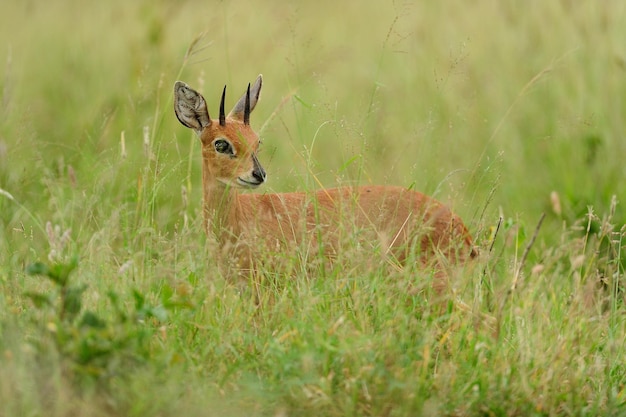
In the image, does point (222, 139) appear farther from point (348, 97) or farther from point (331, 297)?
point (348, 97)

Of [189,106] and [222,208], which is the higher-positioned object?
[189,106]

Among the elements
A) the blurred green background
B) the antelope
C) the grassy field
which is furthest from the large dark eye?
the blurred green background

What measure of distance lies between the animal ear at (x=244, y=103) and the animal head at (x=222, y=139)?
4 centimetres

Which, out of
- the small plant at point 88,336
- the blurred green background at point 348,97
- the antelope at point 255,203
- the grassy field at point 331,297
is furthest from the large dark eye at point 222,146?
the small plant at point 88,336

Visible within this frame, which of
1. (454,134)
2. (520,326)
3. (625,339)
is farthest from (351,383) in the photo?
(454,134)

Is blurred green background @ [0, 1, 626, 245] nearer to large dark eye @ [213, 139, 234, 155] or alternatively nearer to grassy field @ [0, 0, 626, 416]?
grassy field @ [0, 0, 626, 416]

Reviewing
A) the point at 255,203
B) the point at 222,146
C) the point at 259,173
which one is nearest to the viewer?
the point at 259,173

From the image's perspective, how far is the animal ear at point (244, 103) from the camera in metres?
5.09

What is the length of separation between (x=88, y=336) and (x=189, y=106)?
1891 millimetres

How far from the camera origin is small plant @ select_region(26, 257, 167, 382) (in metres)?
3.25

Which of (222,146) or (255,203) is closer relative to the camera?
(222,146)

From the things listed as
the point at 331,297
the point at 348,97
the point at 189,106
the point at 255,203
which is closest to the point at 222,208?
the point at 255,203

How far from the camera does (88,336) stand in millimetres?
3285

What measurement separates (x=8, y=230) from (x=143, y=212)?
28.2 inches
